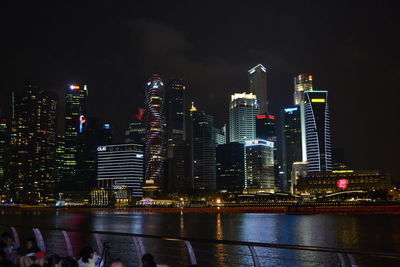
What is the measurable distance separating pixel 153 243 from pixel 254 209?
503 feet

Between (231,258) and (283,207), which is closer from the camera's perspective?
(231,258)

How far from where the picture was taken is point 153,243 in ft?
A: 148

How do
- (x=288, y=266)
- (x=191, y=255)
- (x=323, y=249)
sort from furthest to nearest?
1. (x=288, y=266)
2. (x=191, y=255)
3. (x=323, y=249)

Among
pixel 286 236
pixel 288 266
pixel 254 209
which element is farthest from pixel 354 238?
pixel 254 209

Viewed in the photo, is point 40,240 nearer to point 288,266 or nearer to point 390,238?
point 288,266

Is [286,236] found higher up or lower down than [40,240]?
lower down

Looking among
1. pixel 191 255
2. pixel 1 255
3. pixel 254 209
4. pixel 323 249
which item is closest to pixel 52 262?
pixel 1 255

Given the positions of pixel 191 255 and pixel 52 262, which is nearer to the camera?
pixel 191 255

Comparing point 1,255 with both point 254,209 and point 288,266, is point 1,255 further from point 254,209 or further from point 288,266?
point 254,209

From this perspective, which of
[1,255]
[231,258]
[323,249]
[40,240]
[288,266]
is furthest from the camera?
[231,258]

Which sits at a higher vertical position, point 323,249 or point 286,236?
point 323,249

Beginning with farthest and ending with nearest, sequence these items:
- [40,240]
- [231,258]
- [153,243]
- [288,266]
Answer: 1. [153,243]
2. [231,258]
3. [288,266]
4. [40,240]

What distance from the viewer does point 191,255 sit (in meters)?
8.99

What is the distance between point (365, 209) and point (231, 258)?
489ft
